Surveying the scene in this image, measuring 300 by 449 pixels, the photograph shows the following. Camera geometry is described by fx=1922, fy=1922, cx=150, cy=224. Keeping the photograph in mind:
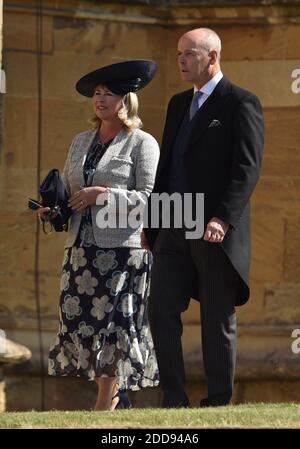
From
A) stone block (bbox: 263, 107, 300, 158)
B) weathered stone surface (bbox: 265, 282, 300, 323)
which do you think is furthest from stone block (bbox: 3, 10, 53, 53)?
weathered stone surface (bbox: 265, 282, 300, 323)

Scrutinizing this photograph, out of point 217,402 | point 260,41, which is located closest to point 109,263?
point 217,402

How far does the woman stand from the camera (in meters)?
9.05

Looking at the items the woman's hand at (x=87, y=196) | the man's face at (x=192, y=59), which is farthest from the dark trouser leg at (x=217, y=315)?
the man's face at (x=192, y=59)

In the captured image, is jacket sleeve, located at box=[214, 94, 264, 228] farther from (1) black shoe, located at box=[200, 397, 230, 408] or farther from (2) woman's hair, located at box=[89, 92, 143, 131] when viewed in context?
(1) black shoe, located at box=[200, 397, 230, 408]

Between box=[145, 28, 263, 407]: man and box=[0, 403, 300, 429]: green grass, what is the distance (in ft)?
1.67

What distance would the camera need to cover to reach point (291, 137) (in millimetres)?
11422

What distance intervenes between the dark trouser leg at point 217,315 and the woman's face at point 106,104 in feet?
2.80

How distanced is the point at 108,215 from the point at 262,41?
2743 millimetres

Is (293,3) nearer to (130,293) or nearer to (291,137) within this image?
(291,137)

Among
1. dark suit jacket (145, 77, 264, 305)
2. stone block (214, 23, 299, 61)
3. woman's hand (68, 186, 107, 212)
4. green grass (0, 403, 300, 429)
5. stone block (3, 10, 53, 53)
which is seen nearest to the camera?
green grass (0, 403, 300, 429)

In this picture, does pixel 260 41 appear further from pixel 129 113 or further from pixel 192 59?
pixel 192 59

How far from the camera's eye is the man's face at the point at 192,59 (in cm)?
884

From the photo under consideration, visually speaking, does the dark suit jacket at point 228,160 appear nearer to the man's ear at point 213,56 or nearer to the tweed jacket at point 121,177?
the man's ear at point 213,56
